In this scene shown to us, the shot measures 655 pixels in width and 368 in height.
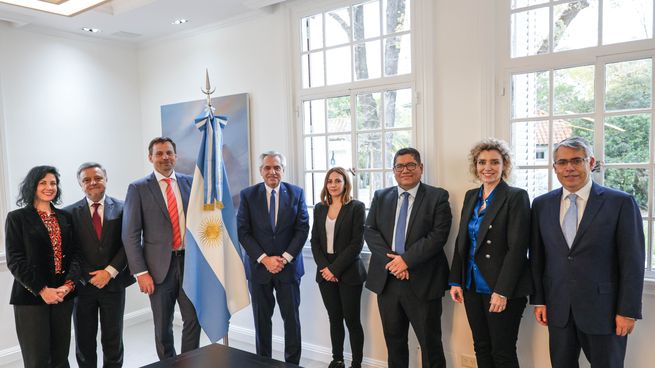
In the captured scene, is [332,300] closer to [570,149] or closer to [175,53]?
[570,149]

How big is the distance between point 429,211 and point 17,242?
244 centimetres

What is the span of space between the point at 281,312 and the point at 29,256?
1.58 meters

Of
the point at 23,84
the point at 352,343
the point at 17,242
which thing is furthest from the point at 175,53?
the point at 352,343

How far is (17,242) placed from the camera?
264cm

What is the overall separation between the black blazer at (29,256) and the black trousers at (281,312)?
125cm

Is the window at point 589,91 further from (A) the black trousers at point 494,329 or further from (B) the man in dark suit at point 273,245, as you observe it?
(B) the man in dark suit at point 273,245

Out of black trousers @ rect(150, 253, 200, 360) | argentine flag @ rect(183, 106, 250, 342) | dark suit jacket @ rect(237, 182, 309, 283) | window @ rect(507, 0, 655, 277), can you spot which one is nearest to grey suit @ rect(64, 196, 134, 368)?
black trousers @ rect(150, 253, 200, 360)

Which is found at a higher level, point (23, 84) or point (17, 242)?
point (23, 84)

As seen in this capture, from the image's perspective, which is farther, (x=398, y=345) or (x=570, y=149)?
(x=398, y=345)

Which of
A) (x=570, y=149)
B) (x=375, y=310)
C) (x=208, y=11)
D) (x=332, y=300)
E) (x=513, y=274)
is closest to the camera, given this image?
(x=570, y=149)

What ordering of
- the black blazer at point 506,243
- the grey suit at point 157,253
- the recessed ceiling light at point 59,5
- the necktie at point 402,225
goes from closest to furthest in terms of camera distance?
1. the recessed ceiling light at point 59,5
2. the black blazer at point 506,243
3. the necktie at point 402,225
4. the grey suit at point 157,253

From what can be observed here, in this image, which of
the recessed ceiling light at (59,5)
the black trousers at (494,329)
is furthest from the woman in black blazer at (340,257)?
the recessed ceiling light at (59,5)

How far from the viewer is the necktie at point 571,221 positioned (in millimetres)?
2162

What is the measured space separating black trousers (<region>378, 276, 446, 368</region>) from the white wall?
9.67 feet
